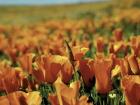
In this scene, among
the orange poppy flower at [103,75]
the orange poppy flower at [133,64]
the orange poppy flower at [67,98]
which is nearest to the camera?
the orange poppy flower at [67,98]

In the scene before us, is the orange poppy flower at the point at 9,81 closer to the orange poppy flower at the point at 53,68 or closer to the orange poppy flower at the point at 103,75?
the orange poppy flower at the point at 53,68

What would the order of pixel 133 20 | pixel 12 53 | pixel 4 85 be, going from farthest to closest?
1. pixel 133 20
2. pixel 12 53
3. pixel 4 85

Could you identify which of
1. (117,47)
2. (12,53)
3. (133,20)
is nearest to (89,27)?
(133,20)

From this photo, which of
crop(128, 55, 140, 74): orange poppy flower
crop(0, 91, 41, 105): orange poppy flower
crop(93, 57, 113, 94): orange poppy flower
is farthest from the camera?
Result: crop(128, 55, 140, 74): orange poppy flower

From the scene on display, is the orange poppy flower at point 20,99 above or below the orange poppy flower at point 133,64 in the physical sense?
below

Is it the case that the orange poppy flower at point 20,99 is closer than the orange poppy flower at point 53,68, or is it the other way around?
the orange poppy flower at point 20,99

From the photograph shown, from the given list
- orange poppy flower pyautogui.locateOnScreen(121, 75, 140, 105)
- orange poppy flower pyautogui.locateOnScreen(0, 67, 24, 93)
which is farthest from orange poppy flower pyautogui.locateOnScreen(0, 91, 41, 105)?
orange poppy flower pyautogui.locateOnScreen(0, 67, 24, 93)

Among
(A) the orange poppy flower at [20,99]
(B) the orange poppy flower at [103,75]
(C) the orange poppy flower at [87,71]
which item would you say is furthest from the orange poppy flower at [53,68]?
(A) the orange poppy flower at [20,99]

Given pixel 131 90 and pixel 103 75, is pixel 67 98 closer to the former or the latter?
pixel 131 90

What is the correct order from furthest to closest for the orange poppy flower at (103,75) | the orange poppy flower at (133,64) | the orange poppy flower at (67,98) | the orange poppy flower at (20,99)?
the orange poppy flower at (133,64)
the orange poppy flower at (103,75)
the orange poppy flower at (20,99)
the orange poppy flower at (67,98)

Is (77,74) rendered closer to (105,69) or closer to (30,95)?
(105,69)

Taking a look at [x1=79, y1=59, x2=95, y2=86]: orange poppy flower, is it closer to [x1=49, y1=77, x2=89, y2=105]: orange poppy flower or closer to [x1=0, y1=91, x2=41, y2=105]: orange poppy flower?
[x1=0, y1=91, x2=41, y2=105]: orange poppy flower
